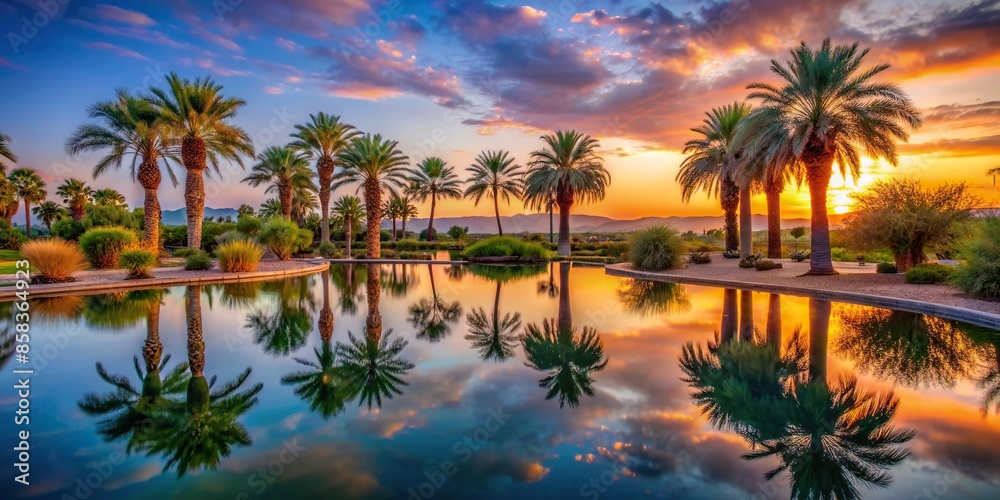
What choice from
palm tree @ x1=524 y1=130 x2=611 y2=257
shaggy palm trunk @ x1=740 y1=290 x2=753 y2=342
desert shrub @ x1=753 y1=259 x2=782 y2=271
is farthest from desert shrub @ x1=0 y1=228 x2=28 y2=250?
desert shrub @ x1=753 y1=259 x2=782 y2=271

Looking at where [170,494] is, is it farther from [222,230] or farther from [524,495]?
[222,230]

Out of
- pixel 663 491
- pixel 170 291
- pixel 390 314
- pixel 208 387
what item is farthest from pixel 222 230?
pixel 663 491

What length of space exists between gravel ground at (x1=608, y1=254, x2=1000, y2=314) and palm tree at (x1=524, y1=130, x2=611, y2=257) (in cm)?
1105

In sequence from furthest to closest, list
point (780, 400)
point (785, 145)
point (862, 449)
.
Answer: point (785, 145), point (780, 400), point (862, 449)

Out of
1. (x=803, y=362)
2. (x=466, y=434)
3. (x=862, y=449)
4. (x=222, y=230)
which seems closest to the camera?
(x=862, y=449)

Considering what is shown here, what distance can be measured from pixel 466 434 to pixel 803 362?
5397 mm

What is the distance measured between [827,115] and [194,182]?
95.7 feet

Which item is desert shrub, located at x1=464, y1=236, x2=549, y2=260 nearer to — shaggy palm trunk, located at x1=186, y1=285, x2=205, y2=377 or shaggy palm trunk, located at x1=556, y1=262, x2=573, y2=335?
shaggy palm trunk, located at x1=556, y1=262, x2=573, y2=335

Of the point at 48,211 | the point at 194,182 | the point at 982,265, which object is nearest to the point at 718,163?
the point at 982,265

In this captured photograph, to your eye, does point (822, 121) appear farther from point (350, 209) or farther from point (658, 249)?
point (350, 209)

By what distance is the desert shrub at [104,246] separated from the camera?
789 inches

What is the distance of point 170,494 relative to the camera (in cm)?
365

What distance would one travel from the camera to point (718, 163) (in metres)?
26.2

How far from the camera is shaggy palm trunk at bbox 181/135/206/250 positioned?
81.2ft
